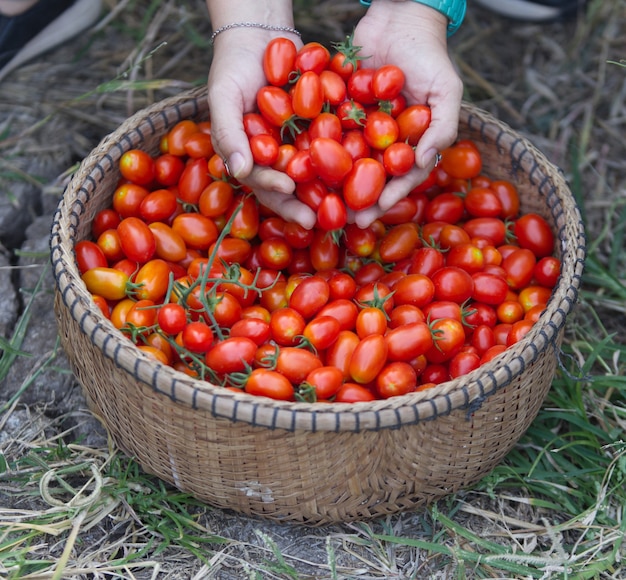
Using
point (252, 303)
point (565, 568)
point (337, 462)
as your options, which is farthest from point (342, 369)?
point (565, 568)

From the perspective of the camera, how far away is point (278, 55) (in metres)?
2.33

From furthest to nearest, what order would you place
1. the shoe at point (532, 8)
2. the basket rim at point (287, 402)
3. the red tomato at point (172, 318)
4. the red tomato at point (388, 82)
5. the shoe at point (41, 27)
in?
the shoe at point (532, 8) < the shoe at point (41, 27) < the red tomato at point (388, 82) < the red tomato at point (172, 318) < the basket rim at point (287, 402)

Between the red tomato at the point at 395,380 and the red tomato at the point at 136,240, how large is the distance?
29.8 inches

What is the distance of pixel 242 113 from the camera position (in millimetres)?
2338

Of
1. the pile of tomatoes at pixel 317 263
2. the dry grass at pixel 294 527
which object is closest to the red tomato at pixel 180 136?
the pile of tomatoes at pixel 317 263

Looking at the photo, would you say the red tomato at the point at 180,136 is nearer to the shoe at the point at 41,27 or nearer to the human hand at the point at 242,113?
the human hand at the point at 242,113

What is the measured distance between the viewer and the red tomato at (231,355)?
2023 millimetres

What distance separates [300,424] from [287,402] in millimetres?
66

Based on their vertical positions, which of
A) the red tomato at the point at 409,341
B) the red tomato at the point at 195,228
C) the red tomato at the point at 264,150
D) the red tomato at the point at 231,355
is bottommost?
the red tomato at the point at 409,341

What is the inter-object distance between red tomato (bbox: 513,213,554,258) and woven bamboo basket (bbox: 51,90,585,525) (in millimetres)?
105

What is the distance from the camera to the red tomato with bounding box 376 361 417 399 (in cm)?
205

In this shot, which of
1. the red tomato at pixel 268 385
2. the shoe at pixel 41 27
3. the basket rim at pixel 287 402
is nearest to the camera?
the basket rim at pixel 287 402

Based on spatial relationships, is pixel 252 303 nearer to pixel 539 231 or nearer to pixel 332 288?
pixel 332 288

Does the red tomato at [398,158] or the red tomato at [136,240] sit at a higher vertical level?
the red tomato at [398,158]
